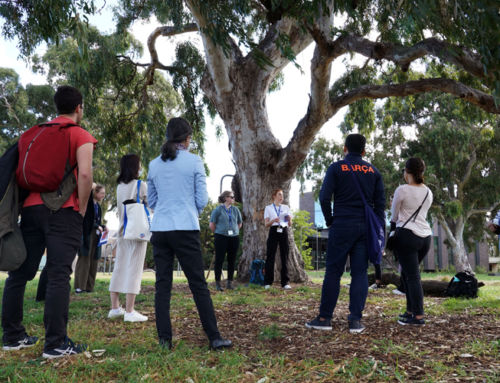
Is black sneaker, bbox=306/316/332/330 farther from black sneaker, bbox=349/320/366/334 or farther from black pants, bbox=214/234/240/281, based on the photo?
black pants, bbox=214/234/240/281

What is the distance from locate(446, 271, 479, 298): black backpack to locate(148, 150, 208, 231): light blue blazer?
542 centimetres

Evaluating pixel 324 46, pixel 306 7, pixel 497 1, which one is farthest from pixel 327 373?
pixel 324 46

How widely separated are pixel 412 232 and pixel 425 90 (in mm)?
4178

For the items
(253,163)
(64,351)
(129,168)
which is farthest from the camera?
(253,163)

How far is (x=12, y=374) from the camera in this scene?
2.88 meters

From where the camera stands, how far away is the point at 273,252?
335 inches

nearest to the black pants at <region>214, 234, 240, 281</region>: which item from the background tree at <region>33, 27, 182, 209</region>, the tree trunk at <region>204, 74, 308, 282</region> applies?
the tree trunk at <region>204, 74, 308, 282</region>

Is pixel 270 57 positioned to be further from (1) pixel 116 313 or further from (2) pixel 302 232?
(2) pixel 302 232

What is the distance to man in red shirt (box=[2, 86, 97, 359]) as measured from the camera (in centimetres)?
321

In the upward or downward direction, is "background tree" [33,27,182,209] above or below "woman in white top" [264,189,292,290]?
above

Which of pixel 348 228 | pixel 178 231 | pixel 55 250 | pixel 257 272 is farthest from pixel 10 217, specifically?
pixel 257 272

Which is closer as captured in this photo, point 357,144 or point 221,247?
point 357,144

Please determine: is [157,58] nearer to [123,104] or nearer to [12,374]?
[123,104]

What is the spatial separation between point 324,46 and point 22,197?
233 inches
